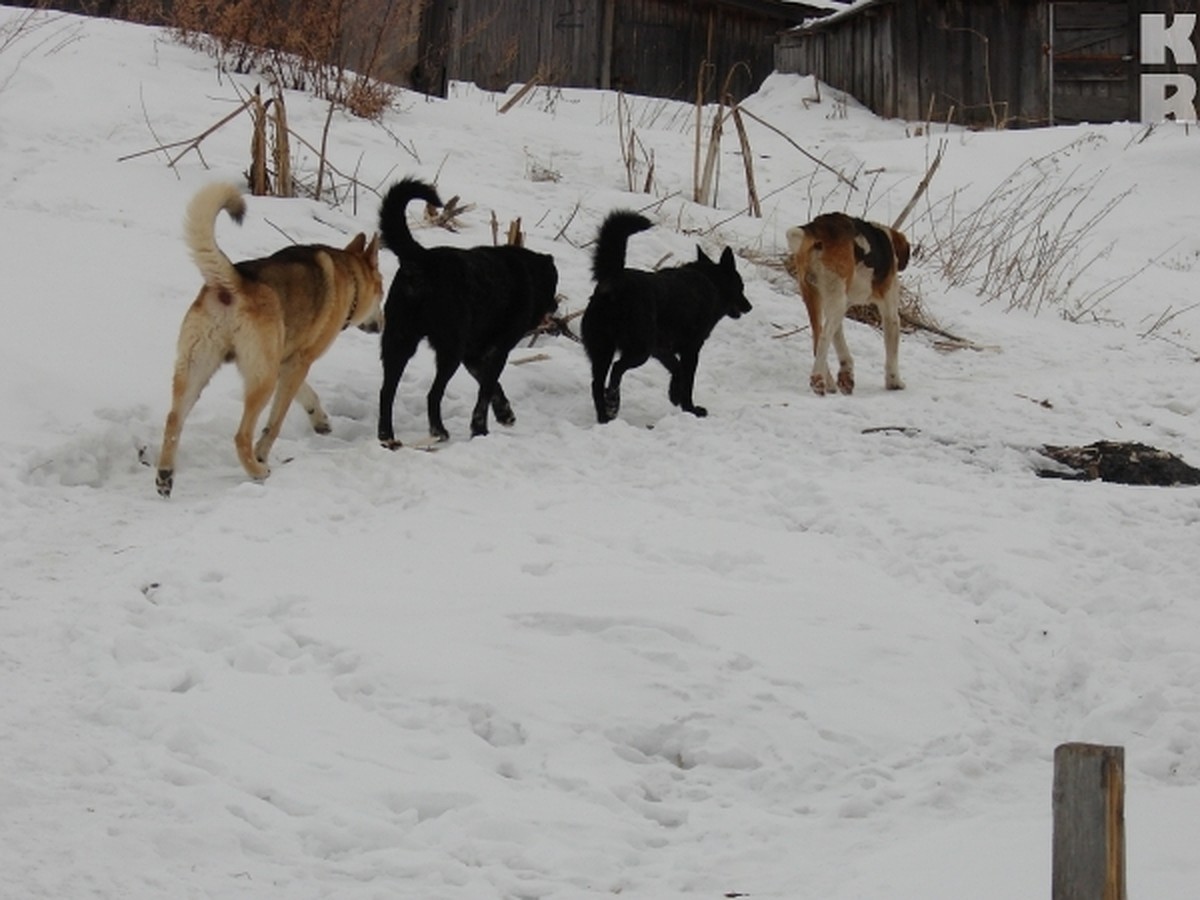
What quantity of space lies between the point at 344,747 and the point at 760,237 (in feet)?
31.2

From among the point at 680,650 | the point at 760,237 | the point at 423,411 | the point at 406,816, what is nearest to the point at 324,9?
the point at 760,237

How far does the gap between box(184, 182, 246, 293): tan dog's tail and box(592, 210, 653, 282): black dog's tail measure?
2499mm

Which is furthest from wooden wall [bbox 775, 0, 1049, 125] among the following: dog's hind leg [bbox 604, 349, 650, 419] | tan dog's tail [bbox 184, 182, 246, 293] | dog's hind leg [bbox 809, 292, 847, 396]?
tan dog's tail [bbox 184, 182, 246, 293]

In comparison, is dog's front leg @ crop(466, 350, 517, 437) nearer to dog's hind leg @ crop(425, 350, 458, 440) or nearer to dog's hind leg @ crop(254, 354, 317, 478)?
dog's hind leg @ crop(425, 350, 458, 440)

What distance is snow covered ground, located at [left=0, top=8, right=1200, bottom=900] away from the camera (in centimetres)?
374

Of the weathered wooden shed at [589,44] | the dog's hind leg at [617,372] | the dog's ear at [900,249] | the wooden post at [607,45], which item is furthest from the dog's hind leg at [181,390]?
the wooden post at [607,45]

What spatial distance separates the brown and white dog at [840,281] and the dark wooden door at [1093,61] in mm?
16874

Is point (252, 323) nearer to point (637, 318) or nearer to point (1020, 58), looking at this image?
point (637, 318)

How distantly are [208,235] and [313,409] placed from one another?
5.38 feet

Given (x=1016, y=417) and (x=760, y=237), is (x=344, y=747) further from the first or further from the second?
(x=760, y=237)

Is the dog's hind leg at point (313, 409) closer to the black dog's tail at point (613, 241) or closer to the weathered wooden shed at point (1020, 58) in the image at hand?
the black dog's tail at point (613, 241)

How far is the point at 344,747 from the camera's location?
422 cm

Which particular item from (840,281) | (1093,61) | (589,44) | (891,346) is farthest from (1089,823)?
(589,44)

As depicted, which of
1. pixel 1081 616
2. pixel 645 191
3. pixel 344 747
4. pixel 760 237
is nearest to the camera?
pixel 344 747
